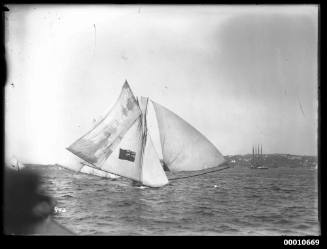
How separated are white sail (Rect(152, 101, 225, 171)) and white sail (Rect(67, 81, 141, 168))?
410 mm

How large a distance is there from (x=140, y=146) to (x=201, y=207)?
130 centimetres

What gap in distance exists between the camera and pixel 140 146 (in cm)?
612

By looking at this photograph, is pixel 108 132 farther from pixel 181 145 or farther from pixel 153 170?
pixel 181 145

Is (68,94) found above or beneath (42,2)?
beneath

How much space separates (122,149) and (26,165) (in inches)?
57.3

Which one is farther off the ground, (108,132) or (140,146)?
(108,132)

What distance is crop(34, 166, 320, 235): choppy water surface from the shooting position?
18.5 feet
